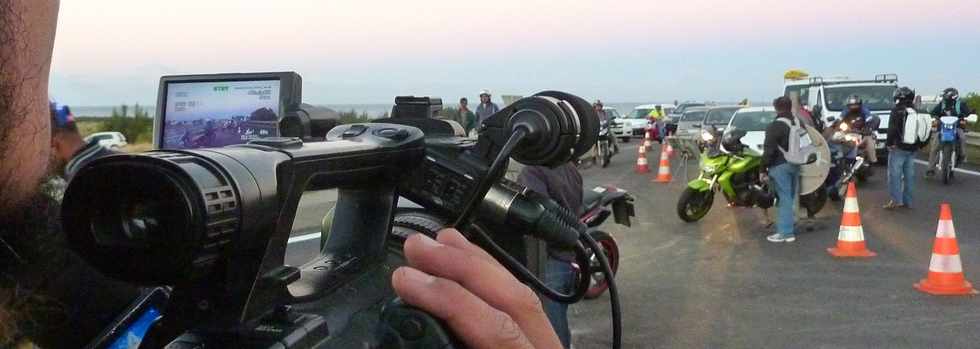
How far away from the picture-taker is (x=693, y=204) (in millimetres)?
10922

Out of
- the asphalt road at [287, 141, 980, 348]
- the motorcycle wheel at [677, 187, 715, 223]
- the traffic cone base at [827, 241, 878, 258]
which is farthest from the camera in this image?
the motorcycle wheel at [677, 187, 715, 223]

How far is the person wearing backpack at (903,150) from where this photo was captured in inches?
474

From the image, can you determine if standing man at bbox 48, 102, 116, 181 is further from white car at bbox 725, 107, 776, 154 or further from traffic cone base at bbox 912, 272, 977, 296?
white car at bbox 725, 107, 776, 154

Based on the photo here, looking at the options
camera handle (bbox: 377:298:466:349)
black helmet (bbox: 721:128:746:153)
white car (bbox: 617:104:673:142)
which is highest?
camera handle (bbox: 377:298:466:349)

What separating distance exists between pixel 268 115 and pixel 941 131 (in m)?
14.8

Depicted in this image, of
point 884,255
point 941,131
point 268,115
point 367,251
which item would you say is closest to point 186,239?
point 367,251

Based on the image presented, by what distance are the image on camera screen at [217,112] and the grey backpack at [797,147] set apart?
829 cm

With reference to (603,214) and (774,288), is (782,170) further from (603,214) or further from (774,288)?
(603,214)

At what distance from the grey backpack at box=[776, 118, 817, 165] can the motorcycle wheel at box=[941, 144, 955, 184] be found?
6037mm

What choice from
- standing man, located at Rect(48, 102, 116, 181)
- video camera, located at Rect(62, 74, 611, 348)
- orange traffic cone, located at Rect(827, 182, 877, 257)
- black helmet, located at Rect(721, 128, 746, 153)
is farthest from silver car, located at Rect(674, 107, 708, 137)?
video camera, located at Rect(62, 74, 611, 348)

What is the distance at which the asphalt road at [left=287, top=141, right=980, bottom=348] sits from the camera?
594 cm

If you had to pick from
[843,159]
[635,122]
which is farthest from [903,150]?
[635,122]

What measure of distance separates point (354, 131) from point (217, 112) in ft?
4.03

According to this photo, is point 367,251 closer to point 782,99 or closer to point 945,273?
point 945,273
